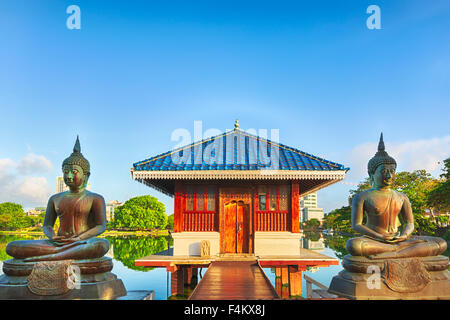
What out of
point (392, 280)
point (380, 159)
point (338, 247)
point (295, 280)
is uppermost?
point (380, 159)

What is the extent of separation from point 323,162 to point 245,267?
5127mm

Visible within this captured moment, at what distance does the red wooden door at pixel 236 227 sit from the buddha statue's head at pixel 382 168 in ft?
24.7

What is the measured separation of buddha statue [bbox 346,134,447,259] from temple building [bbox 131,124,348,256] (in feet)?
20.0

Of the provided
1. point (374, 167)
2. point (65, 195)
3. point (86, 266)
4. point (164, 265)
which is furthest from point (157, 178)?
point (374, 167)

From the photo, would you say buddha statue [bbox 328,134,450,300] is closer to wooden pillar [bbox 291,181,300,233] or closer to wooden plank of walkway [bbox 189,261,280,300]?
wooden plank of walkway [bbox 189,261,280,300]

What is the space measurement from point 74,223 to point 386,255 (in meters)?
5.27

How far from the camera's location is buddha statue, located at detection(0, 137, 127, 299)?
4.68 meters

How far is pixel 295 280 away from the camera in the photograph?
12.0m

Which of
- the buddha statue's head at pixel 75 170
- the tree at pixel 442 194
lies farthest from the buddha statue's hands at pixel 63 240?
the tree at pixel 442 194

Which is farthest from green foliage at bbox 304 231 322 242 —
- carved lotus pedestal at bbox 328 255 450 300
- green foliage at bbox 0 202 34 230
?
green foliage at bbox 0 202 34 230

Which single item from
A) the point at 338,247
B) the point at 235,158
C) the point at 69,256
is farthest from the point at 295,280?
the point at 338,247

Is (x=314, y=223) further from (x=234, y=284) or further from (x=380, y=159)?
(x=380, y=159)

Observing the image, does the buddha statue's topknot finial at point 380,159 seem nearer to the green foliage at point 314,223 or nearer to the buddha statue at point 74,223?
the buddha statue at point 74,223

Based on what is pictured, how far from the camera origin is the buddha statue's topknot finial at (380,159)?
5379 mm
